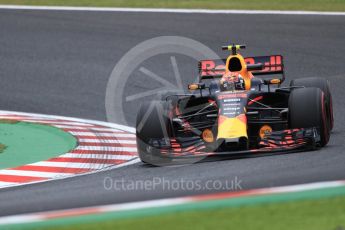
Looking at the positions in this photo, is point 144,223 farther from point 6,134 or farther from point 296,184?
point 6,134

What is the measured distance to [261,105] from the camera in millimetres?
11461

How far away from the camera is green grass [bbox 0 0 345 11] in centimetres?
2158

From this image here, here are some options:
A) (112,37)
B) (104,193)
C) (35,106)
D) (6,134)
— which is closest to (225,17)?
(112,37)

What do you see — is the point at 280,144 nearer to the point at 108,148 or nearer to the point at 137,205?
the point at 108,148

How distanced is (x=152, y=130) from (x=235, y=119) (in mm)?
1046

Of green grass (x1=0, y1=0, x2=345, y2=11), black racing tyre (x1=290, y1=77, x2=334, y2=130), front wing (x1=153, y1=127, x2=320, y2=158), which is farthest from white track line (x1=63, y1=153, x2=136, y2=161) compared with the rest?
green grass (x1=0, y1=0, x2=345, y2=11)

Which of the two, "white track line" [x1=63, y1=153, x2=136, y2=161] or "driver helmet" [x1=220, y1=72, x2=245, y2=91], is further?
"white track line" [x1=63, y1=153, x2=136, y2=161]

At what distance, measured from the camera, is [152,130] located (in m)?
11.1

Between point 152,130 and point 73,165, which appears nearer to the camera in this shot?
point 152,130

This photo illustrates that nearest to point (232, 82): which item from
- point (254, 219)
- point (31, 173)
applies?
point (31, 173)

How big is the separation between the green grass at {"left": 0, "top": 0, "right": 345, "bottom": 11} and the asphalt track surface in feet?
2.76

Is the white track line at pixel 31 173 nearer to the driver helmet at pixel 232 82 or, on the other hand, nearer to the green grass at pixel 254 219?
the driver helmet at pixel 232 82

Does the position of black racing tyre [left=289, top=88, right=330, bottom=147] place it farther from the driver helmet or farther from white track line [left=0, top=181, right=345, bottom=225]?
white track line [left=0, top=181, right=345, bottom=225]

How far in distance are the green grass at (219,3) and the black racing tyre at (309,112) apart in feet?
35.6
